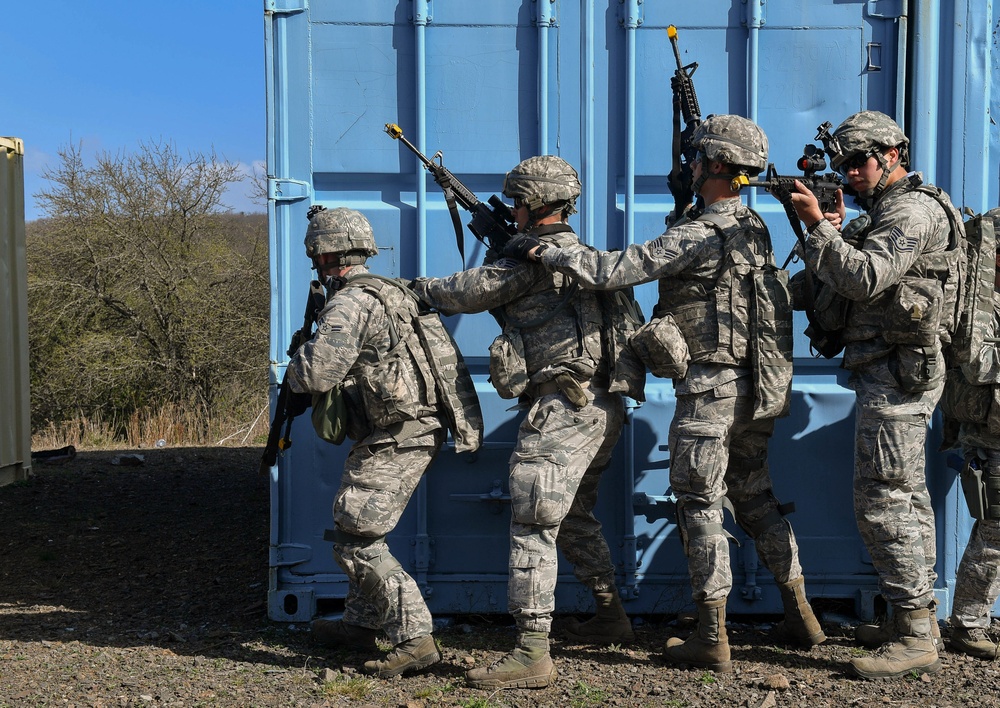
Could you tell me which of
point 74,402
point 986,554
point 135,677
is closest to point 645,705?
point 986,554

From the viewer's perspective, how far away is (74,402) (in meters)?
13.3

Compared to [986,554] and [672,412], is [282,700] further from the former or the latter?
[986,554]

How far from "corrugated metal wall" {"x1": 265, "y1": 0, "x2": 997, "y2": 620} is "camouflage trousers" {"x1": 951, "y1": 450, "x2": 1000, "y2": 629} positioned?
0.44 meters

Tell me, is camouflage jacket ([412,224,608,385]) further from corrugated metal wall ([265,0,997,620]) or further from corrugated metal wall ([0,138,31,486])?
corrugated metal wall ([0,138,31,486])

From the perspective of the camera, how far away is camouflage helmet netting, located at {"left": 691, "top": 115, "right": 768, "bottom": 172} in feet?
11.9

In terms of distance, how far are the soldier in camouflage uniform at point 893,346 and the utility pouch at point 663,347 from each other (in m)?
0.55

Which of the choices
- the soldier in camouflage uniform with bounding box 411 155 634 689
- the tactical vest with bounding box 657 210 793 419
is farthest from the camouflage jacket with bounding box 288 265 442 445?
the tactical vest with bounding box 657 210 793 419

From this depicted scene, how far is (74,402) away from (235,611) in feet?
31.9

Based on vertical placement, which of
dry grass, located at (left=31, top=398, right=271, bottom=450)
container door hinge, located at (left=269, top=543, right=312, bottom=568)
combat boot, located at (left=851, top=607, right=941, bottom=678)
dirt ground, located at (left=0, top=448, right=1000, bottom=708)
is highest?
container door hinge, located at (left=269, top=543, right=312, bottom=568)

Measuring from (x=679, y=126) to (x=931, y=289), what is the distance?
4.17 feet

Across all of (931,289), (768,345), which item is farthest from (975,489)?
(768,345)

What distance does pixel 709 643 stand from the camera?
3.70m

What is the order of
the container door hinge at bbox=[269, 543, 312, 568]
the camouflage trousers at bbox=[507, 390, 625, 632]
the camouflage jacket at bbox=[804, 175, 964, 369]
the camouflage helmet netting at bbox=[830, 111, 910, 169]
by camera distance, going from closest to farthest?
the camouflage jacket at bbox=[804, 175, 964, 369], the camouflage trousers at bbox=[507, 390, 625, 632], the camouflage helmet netting at bbox=[830, 111, 910, 169], the container door hinge at bbox=[269, 543, 312, 568]

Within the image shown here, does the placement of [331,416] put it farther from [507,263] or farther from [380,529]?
[507,263]
